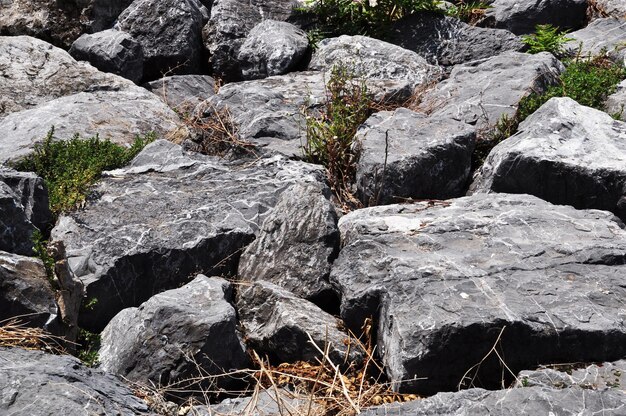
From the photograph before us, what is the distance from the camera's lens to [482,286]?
6168mm

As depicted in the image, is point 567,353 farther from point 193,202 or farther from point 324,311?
point 193,202

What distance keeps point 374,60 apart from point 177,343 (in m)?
5.39

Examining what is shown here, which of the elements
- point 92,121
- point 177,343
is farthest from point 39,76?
point 177,343

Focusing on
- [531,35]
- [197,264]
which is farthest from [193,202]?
[531,35]

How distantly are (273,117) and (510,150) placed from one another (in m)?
2.65

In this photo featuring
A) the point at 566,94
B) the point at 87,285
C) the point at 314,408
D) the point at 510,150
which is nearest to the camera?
the point at 314,408

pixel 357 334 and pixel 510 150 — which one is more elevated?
pixel 510 150

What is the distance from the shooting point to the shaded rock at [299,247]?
7.00 metres

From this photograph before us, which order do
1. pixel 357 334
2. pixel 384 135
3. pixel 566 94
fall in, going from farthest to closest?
pixel 566 94, pixel 384 135, pixel 357 334

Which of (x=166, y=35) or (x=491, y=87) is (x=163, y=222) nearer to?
(x=491, y=87)

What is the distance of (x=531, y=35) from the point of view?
11.4m

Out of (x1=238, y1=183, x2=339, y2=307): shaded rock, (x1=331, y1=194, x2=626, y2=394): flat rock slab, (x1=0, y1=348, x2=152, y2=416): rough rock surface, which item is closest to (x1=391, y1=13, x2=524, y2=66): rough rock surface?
(x1=331, y1=194, x2=626, y2=394): flat rock slab

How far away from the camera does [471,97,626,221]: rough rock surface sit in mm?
7582

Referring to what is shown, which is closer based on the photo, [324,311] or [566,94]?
[324,311]
